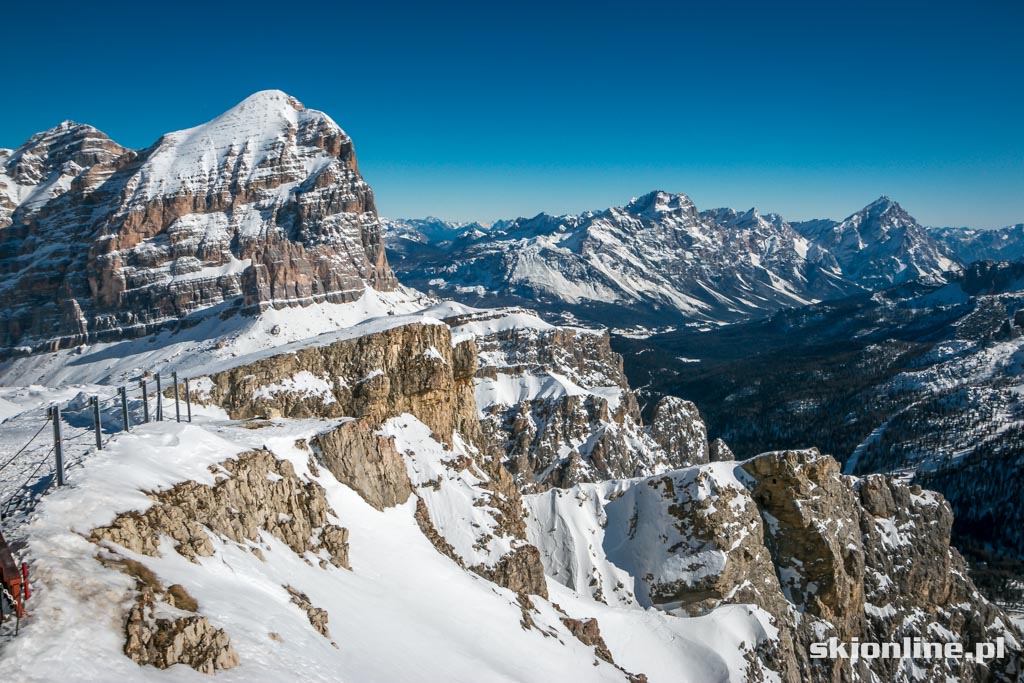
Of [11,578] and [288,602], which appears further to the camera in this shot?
[288,602]

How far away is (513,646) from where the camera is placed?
3697 cm

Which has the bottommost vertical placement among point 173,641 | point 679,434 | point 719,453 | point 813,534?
point 719,453

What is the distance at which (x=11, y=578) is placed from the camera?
14680 mm

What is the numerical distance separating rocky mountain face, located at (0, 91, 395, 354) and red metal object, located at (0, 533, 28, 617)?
516 ft

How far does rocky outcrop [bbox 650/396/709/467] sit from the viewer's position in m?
140

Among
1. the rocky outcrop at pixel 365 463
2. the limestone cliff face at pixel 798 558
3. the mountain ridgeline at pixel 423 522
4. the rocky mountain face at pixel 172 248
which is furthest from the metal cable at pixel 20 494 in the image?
the rocky mountain face at pixel 172 248

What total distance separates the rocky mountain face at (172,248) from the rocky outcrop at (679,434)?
319 feet

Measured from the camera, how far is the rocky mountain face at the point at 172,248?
557 ft

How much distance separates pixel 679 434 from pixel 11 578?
139829 mm

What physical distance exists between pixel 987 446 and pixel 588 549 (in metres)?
179

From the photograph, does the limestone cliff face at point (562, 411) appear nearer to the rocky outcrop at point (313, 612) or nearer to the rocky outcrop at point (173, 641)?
the rocky outcrop at point (313, 612)

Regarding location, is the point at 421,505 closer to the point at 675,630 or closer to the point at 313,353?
the point at 313,353

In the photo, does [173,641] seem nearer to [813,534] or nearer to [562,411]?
[813,534]

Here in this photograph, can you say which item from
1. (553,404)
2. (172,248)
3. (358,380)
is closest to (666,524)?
(358,380)
